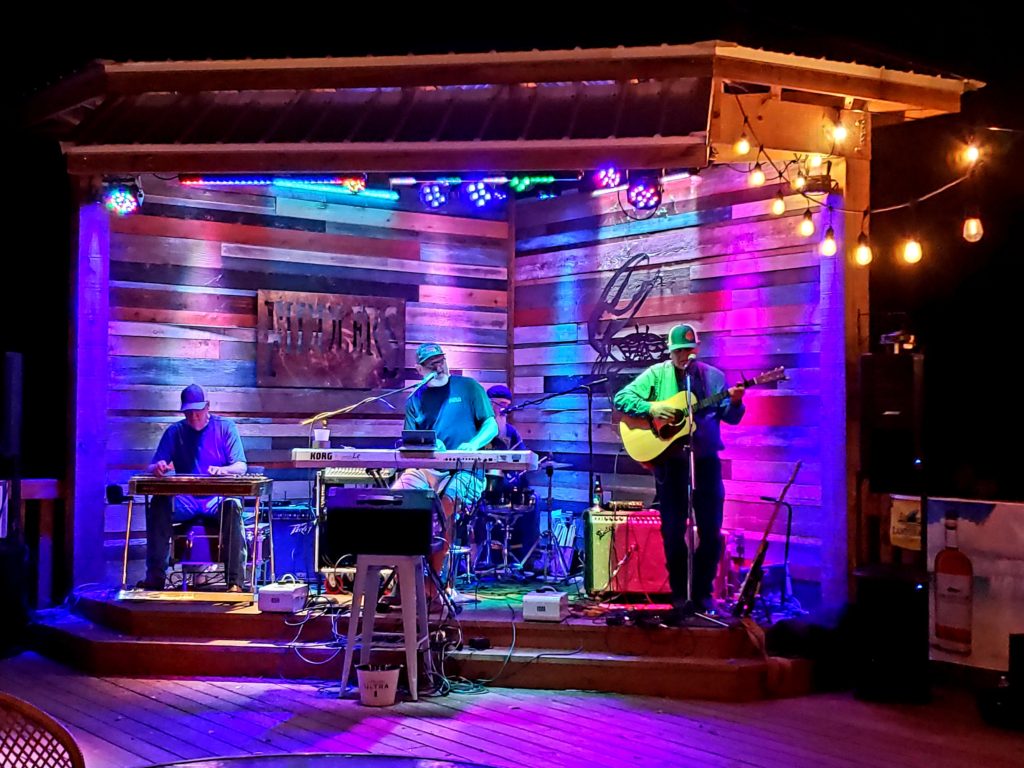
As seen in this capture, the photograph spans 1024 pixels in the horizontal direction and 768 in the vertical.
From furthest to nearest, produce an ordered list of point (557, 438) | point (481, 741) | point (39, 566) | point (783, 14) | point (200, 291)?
point (557, 438)
point (200, 291)
point (39, 566)
point (783, 14)
point (481, 741)

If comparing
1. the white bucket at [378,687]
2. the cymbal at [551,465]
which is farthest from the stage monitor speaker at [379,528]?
the cymbal at [551,465]

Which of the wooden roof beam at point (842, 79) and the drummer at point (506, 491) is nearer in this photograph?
the wooden roof beam at point (842, 79)

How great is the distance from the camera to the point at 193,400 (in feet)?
25.2

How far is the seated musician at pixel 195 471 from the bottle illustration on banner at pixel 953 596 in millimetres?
4931

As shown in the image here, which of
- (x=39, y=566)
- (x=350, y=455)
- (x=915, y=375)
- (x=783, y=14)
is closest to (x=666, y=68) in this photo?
(x=783, y=14)

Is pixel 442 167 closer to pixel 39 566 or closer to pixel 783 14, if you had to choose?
pixel 783 14

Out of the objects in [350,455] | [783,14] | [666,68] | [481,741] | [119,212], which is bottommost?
[481,741]

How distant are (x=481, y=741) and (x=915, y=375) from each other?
3510 millimetres

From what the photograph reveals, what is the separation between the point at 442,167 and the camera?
652 cm

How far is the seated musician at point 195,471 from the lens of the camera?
290 inches

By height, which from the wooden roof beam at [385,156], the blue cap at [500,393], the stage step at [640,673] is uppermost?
the wooden roof beam at [385,156]

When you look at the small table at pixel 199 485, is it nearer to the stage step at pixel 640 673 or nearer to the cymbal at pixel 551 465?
the stage step at pixel 640 673

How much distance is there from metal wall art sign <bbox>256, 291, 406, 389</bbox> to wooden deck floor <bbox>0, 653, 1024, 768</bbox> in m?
3.28

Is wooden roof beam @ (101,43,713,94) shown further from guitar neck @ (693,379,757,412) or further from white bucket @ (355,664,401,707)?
white bucket @ (355,664,401,707)
